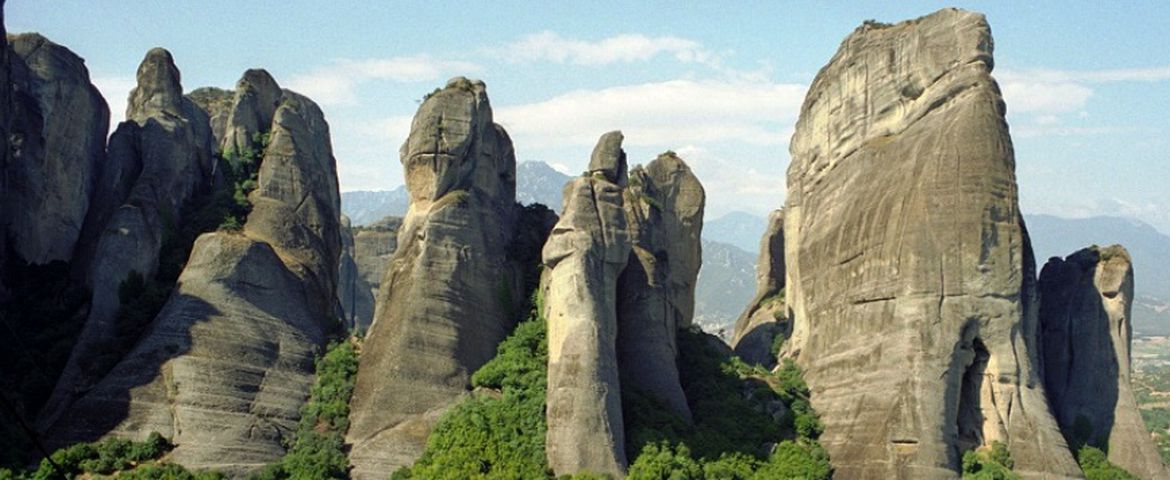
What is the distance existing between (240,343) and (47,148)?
13.1m

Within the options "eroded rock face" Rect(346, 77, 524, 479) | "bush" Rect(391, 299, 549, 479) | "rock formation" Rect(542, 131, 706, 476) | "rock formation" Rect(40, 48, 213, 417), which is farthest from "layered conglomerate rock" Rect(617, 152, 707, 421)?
"rock formation" Rect(40, 48, 213, 417)

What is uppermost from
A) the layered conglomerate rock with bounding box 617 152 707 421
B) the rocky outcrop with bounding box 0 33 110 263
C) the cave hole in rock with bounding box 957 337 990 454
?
the rocky outcrop with bounding box 0 33 110 263

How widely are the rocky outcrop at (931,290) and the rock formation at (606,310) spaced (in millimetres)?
6431

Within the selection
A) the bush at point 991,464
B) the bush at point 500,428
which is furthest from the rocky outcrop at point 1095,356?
the bush at point 500,428

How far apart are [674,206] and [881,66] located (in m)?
10.7

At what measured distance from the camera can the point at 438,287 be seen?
158ft

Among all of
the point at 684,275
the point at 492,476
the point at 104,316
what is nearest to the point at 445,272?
the point at 492,476

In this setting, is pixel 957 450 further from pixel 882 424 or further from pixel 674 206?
pixel 674 206

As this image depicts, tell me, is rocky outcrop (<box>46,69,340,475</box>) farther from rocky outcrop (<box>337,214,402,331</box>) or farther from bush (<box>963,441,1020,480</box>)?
rocky outcrop (<box>337,214,402,331</box>)

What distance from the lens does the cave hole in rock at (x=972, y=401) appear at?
47688mm

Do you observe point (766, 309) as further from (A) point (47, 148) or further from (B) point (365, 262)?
(B) point (365, 262)

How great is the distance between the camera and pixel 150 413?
42281mm

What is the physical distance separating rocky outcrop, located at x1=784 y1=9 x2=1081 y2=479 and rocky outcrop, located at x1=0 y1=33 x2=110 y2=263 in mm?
29585

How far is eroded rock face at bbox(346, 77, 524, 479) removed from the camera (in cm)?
4525
